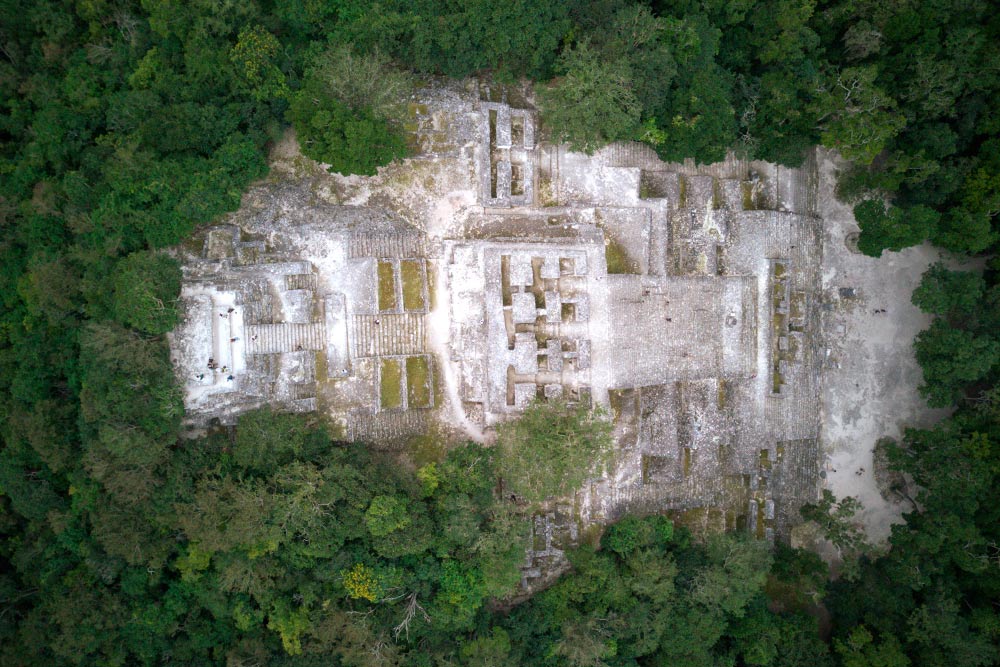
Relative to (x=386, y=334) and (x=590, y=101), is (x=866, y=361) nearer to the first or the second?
(x=590, y=101)

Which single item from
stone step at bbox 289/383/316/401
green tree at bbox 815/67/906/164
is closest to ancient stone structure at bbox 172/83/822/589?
stone step at bbox 289/383/316/401

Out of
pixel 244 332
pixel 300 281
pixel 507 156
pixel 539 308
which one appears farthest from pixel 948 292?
pixel 244 332

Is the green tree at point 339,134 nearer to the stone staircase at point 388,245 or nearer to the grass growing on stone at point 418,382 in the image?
the stone staircase at point 388,245

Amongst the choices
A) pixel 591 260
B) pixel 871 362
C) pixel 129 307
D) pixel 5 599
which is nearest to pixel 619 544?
pixel 591 260

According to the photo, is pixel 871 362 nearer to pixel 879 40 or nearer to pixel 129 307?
pixel 879 40

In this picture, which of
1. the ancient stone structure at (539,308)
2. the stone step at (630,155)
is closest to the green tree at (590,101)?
the stone step at (630,155)
